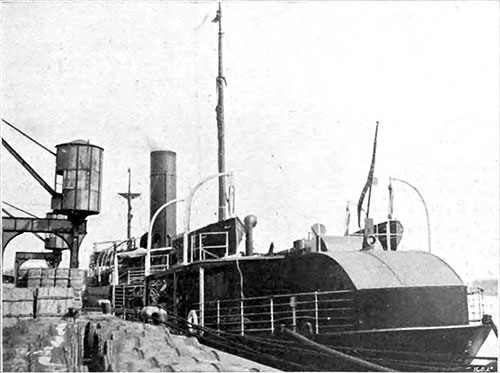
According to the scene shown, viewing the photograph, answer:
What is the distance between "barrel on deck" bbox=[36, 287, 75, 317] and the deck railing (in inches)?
120

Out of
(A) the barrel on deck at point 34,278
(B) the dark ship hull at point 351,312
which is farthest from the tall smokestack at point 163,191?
(A) the barrel on deck at point 34,278

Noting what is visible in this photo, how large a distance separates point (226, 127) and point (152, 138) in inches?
235

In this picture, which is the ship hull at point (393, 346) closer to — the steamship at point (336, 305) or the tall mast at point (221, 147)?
the steamship at point (336, 305)

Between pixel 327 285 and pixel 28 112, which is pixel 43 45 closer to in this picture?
pixel 28 112

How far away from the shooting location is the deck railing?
30.4 ft

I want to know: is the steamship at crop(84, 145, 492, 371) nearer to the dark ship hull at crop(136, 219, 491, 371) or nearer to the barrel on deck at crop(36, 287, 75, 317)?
the dark ship hull at crop(136, 219, 491, 371)

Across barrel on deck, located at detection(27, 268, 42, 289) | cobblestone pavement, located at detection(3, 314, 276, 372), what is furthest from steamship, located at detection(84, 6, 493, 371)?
barrel on deck, located at detection(27, 268, 42, 289)

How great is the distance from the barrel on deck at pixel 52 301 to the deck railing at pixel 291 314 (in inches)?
120

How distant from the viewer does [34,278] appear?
292 inches

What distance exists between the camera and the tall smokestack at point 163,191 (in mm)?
16672

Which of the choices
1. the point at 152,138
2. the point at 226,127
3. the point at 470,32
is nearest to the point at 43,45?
the point at 152,138

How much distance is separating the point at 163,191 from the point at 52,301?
376 inches

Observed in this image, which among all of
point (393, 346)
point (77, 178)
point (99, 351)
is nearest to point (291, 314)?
point (393, 346)

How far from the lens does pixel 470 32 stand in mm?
8047
